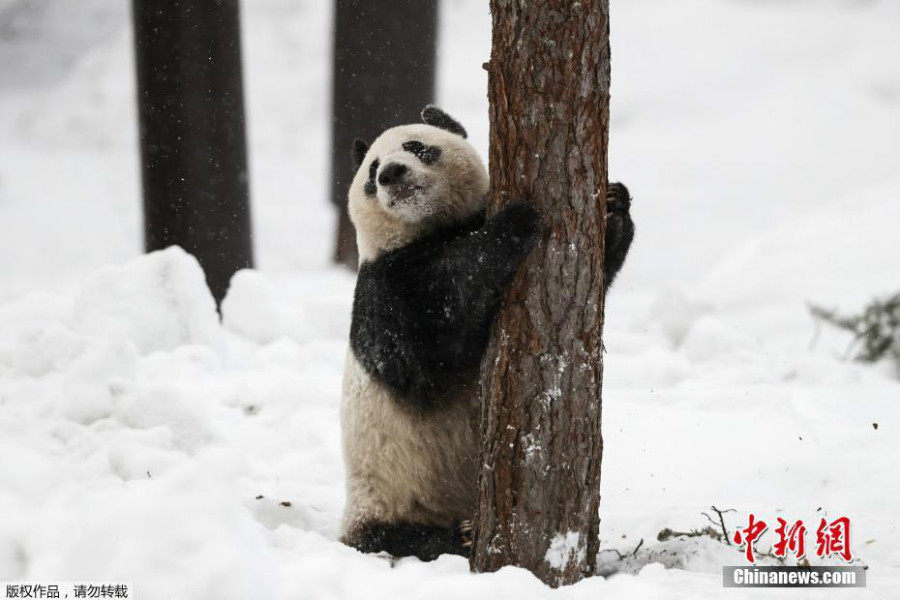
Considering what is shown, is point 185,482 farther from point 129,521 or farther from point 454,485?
point 454,485

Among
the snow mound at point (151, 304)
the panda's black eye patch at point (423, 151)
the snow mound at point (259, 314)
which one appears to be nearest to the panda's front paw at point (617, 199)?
the panda's black eye patch at point (423, 151)

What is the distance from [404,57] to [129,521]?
6.96 m

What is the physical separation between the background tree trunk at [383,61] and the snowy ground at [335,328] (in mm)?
1713

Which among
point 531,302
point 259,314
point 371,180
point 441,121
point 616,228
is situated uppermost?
point 441,121

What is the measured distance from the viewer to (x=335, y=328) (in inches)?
276

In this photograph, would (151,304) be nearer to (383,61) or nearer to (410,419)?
(410,419)

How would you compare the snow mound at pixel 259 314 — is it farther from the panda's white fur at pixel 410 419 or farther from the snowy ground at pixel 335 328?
the panda's white fur at pixel 410 419

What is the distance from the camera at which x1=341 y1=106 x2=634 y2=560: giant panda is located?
3.26 meters

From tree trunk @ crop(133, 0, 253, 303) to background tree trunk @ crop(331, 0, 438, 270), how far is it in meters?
1.50

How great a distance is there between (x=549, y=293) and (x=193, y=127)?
17.5ft
